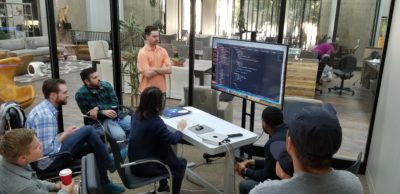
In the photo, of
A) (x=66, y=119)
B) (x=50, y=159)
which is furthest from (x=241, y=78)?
(x=66, y=119)

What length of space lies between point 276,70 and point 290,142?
169 centimetres

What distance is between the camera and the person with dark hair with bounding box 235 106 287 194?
2.06m

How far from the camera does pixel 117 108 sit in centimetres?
340

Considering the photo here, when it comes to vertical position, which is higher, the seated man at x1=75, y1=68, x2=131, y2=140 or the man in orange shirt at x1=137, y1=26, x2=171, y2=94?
the man in orange shirt at x1=137, y1=26, x2=171, y2=94

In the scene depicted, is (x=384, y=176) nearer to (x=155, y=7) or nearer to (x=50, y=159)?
(x=50, y=159)

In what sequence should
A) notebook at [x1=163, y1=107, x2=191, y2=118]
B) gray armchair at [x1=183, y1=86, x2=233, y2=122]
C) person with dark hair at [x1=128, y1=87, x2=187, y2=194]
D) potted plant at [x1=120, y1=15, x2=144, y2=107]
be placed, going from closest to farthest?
1. person with dark hair at [x1=128, y1=87, x2=187, y2=194]
2. notebook at [x1=163, y1=107, x2=191, y2=118]
3. gray armchair at [x1=183, y1=86, x2=233, y2=122]
4. potted plant at [x1=120, y1=15, x2=144, y2=107]

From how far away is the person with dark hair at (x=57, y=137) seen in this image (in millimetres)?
2395

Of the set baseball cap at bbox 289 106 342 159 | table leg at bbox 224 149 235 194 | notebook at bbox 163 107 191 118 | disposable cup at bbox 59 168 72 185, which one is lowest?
table leg at bbox 224 149 235 194

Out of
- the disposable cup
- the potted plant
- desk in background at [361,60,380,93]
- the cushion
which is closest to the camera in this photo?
the disposable cup

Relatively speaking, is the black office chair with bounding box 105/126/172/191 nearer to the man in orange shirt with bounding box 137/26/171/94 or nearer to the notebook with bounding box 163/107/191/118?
the notebook with bounding box 163/107/191/118

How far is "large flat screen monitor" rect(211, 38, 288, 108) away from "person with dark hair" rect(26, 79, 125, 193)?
1.32m

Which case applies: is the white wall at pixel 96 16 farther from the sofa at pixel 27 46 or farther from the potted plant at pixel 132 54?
the potted plant at pixel 132 54

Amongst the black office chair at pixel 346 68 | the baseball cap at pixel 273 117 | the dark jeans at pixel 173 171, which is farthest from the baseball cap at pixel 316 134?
the black office chair at pixel 346 68

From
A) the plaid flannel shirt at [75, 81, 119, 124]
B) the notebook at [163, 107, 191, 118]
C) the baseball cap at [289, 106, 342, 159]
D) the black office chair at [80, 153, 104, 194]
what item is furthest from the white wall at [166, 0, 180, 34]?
the baseball cap at [289, 106, 342, 159]
